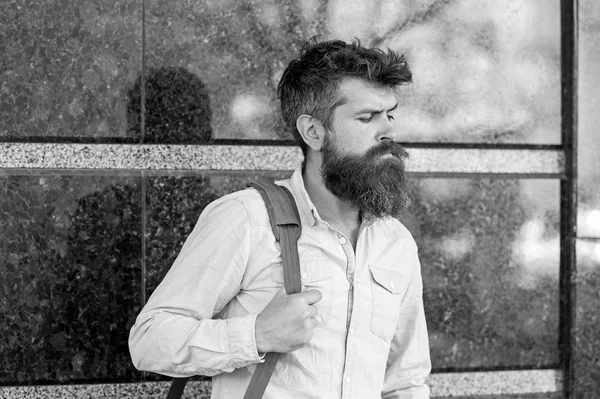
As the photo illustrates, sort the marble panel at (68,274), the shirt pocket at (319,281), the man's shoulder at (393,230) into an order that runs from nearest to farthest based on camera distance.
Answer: the shirt pocket at (319,281), the man's shoulder at (393,230), the marble panel at (68,274)

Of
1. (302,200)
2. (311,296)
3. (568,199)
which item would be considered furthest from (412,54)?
(311,296)

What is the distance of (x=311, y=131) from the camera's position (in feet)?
11.1

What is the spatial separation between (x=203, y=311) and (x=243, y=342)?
224mm

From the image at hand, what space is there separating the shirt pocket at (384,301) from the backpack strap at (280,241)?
0.33 metres

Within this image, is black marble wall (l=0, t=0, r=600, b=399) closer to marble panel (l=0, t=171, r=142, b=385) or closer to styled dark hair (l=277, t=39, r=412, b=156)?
marble panel (l=0, t=171, r=142, b=385)

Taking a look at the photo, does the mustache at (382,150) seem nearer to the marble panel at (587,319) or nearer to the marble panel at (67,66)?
the marble panel at (67,66)

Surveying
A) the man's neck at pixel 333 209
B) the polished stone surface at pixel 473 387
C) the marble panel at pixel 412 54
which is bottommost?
the polished stone surface at pixel 473 387

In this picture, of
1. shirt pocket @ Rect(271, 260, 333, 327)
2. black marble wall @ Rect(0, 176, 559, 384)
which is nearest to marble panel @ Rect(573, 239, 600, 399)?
black marble wall @ Rect(0, 176, 559, 384)

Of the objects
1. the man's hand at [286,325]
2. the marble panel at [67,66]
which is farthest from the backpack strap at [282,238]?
the marble panel at [67,66]

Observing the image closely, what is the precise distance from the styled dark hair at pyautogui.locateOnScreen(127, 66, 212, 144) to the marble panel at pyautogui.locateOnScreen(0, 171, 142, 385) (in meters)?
0.26

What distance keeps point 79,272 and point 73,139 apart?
0.61m

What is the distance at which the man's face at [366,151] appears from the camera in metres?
3.26

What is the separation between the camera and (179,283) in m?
2.94

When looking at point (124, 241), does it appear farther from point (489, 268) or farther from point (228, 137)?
point (489, 268)
